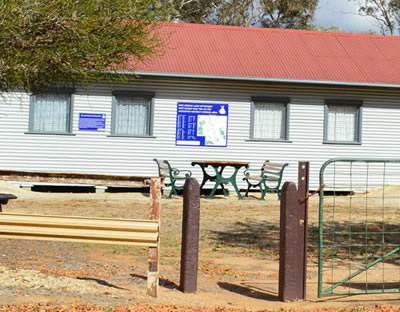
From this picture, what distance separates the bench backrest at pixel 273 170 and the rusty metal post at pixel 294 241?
11562 millimetres

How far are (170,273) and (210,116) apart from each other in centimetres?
1244

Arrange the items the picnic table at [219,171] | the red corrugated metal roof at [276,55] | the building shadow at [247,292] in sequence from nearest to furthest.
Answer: the building shadow at [247,292] → the picnic table at [219,171] → the red corrugated metal roof at [276,55]

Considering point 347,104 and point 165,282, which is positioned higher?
point 347,104

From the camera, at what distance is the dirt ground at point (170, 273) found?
6.64 metres

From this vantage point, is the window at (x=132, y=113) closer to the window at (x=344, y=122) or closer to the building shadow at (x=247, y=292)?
the window at (x=344, y=122)

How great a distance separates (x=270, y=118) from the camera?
21094 millimetres

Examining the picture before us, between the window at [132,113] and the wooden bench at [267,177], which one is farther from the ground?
the window at [132,113]

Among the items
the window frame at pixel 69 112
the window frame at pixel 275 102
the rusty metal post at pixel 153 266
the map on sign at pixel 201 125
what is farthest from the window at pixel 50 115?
the rusty metal post at pixel 153 266

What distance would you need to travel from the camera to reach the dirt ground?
21.8 ft

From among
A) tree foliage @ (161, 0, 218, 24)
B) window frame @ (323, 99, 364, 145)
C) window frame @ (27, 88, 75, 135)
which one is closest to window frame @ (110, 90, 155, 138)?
window frame @ (27, 88, 75, 135)

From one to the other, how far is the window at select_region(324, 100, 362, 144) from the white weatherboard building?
0.03m

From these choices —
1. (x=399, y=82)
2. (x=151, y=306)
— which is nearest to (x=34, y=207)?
(x=151, y=306)

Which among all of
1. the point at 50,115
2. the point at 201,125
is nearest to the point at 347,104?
the point at 201,125

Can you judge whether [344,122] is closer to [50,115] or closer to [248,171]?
[248,171]
